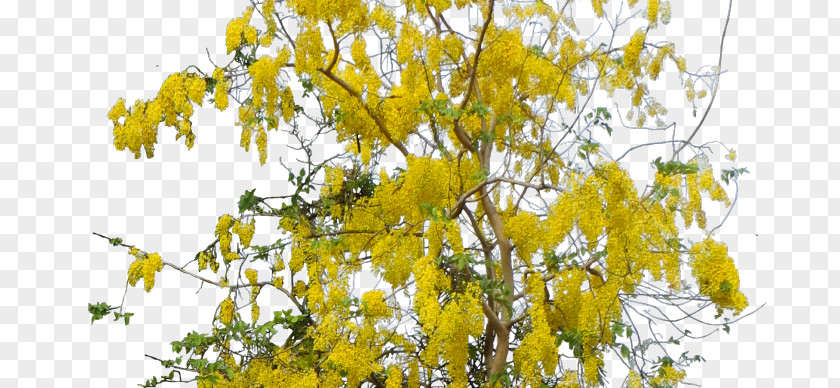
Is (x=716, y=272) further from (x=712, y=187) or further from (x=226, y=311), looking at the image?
(x=226, y=311)

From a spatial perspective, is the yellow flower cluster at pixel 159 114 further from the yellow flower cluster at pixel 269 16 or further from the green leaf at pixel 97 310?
the green leaf at pixel 97 310

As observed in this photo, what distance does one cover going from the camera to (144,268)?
215 inches

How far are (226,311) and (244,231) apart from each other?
0.37m

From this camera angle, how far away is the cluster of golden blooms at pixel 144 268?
5469 millimetres

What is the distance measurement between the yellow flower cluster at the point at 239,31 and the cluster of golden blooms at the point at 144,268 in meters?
0.98

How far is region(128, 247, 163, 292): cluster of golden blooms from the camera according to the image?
17.9 ft

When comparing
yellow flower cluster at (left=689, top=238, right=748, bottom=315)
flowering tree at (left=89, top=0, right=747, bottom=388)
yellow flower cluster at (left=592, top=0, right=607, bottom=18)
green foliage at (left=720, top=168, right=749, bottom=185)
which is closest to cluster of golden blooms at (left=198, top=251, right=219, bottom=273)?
flowering tree at (left=89, top=0, right=747, bottom=388)

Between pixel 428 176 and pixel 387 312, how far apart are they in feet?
1.90

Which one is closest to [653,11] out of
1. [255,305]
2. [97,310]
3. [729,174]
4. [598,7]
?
[598,7]

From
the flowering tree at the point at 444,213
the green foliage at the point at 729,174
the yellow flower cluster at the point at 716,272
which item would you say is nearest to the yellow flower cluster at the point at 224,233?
the flowering tree at the point at 444,213

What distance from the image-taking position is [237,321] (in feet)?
17.6

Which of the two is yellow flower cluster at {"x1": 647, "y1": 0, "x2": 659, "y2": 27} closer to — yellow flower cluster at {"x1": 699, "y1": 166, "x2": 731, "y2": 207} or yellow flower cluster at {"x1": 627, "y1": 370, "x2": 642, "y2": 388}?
yellow flower cluster at {"x1": 699, "y1": 166, "x2": 731, "y2": 207}

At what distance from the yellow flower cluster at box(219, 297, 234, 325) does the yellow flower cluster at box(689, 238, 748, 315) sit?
2063mm

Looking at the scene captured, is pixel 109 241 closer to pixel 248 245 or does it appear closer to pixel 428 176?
pixel 248 245
